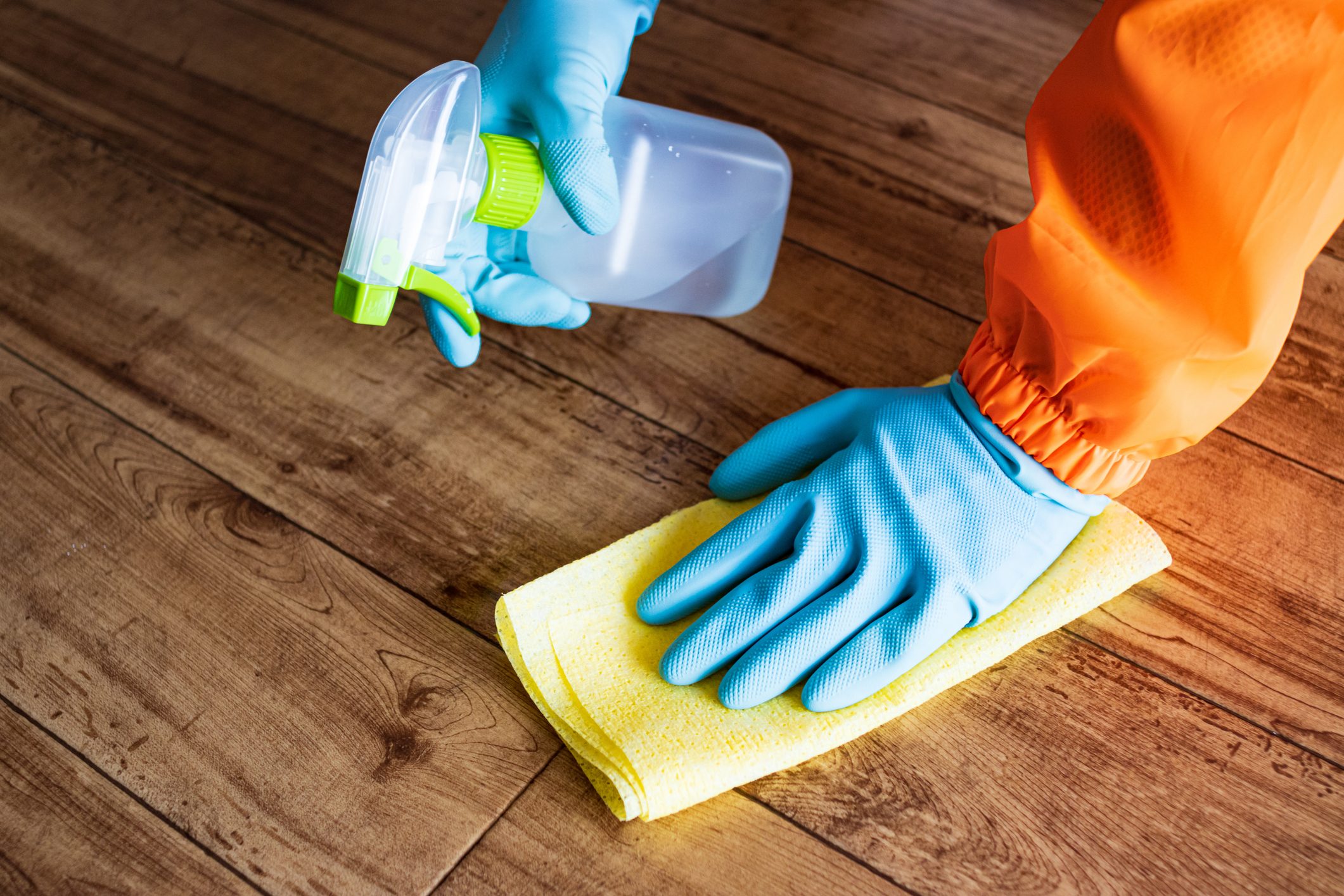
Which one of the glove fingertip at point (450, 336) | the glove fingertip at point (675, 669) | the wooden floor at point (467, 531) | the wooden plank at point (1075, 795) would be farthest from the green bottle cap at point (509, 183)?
the wooden plank at point (1075, 795)

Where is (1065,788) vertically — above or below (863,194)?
below

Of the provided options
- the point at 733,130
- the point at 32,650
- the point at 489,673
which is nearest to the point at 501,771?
the point at 489,673

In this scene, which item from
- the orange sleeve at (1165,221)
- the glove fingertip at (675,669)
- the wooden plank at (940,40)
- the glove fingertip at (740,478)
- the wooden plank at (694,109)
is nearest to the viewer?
the orange sleeve at (1165,221)

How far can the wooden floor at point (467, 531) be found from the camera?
0.70 m

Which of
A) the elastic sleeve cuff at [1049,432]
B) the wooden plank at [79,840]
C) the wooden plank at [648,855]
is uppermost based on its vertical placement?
the elastic sleeve cuff at [1049,432]

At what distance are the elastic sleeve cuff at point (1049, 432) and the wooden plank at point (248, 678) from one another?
435mm

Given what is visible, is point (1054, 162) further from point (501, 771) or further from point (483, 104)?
point (501, 771)

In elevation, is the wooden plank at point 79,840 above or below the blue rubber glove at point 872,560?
below

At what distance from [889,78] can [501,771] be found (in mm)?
989

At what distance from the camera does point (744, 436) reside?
3.07 ft

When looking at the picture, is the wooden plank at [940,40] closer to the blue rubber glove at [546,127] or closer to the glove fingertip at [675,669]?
the blue rubber glove at [546,127]

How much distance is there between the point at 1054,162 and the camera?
742mm

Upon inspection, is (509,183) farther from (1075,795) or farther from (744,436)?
(1075,795)

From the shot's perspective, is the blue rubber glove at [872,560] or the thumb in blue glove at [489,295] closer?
the blue rubber glove at [872,560]
